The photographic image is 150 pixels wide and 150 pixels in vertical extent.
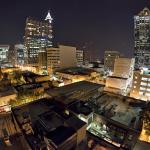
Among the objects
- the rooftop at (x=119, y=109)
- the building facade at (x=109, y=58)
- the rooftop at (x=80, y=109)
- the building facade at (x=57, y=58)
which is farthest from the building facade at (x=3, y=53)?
the rooftop at (x=80, y=109)

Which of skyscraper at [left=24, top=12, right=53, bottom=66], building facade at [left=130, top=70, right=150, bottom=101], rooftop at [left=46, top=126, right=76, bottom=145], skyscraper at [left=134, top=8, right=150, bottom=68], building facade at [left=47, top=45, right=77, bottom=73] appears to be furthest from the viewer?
skyscraper at [left=134, top=8, right=150, bottom=68]

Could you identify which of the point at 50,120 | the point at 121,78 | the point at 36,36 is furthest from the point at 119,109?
the point at 36,36

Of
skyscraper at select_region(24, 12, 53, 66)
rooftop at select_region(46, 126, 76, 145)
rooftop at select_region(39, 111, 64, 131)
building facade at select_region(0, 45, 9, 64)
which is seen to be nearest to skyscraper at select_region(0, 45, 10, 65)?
building facade at select_region(0, 45, 9, 64)

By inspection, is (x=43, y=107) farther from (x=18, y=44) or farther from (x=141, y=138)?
(x=18, y=44)

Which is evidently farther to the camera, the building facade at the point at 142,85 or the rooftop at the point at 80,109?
the building facade at the point at 142,85

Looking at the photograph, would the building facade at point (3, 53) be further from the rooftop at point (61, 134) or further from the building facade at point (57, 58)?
the rooftop at point (61, 134)

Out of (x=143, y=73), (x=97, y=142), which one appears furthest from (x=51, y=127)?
(x=143, y=73)

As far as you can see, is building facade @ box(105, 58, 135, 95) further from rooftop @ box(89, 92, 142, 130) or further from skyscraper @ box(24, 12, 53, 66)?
skyscraper @ box(24, 12, 53, 66)
